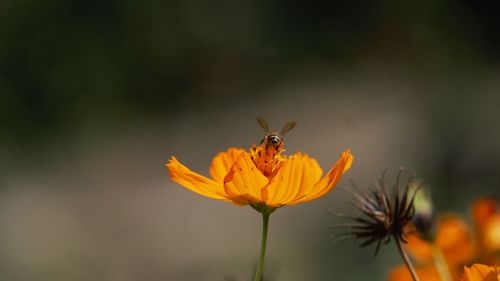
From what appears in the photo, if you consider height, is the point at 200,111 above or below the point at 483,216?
above

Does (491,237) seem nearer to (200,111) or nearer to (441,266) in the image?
(441,266)

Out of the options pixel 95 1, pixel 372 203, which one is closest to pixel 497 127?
pixel 95 1

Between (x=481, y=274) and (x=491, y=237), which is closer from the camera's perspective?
(x=481, y=274)

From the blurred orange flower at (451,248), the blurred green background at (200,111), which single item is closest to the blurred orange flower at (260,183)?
the blurred orange flower at (451,248)

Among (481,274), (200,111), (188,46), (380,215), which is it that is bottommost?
(481,274)

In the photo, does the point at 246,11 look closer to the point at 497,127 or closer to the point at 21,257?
the point at 497,127

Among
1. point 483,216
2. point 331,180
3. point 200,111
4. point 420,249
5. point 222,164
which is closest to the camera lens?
point 331,180

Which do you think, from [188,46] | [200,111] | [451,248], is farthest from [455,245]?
[188,46]

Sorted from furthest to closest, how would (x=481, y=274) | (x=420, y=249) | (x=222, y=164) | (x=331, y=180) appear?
(x=420, y=249) < (x=222, y=164) < (x=331, y=180) < (x=481, y=274)
